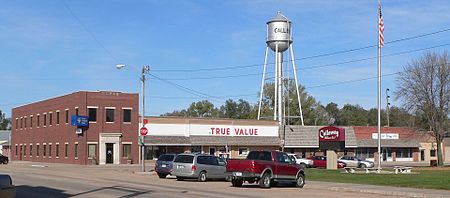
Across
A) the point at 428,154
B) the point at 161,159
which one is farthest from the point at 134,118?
the point at 428,154

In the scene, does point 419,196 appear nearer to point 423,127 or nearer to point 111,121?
point 423,127

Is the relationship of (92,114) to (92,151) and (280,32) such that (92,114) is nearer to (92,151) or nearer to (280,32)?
(92,151)

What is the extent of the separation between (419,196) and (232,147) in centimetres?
5187

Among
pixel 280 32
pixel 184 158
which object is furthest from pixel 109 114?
pixel 184 158

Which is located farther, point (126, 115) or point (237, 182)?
point (126, 115)

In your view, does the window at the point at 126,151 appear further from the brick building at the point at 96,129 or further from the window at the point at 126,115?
the window at the point at 126,115

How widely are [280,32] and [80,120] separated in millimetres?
27643

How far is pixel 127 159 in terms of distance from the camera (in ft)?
224

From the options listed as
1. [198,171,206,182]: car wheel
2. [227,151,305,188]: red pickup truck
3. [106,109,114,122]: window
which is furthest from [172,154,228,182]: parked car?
[106,109,114,122]: window

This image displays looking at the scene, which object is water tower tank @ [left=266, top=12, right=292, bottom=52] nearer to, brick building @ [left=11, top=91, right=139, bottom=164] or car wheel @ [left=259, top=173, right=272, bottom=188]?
brick building @ [left=11, top=91, right=139, bottom=164]

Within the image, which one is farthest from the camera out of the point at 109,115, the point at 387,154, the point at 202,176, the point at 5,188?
the point at 387,154

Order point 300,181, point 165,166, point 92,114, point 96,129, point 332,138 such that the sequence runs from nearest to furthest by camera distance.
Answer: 1. point 300,181
2. point 165,166
3. point 332,138
4. point 96,129
5. point 92,114

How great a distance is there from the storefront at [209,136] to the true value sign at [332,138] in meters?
19.0

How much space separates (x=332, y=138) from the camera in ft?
168
